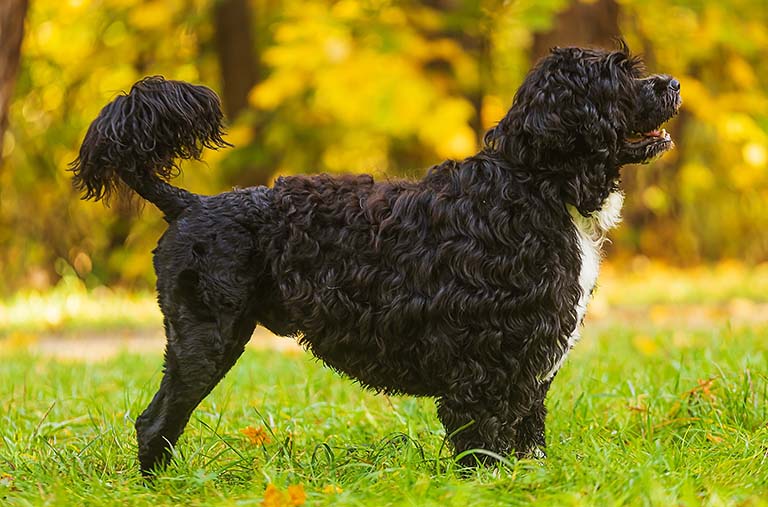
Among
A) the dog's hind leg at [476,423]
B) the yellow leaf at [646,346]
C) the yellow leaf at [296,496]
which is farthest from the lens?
the yellow leaf at [646,346]

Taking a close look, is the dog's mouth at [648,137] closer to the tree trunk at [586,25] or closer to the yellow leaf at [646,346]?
the yellow leaf at [646,346]

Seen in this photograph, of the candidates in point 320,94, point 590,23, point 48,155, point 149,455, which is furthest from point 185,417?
point 48,155

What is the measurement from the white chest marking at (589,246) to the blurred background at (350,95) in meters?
5.13

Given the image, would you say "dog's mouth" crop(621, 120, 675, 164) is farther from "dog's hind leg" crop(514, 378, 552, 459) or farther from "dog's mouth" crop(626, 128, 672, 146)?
"dog's hind leg" crop(514, 378, 552, 459)

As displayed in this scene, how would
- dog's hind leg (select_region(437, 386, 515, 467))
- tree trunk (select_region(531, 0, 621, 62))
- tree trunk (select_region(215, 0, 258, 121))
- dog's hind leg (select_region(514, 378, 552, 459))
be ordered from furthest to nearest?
1. tree trunk (select_region(215, 0, 258, 121))
2. tree trunk (select_region(531, 0, 621, 62))
3. dog's hind leg (select_region(514, 378, 552, 459))
4. dog's hind leg (select_region(437, 386, 515, 467))

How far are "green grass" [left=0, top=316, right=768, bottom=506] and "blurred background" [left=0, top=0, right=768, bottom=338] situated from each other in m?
3.63

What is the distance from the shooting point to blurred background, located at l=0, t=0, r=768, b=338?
9023 mm

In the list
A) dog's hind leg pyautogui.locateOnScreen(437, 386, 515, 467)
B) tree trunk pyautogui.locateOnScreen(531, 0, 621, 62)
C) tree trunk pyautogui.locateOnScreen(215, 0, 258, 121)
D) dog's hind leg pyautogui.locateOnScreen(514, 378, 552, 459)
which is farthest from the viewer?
tree trunk pyautogui.locateOnScreen(215, 0, 258, 121)

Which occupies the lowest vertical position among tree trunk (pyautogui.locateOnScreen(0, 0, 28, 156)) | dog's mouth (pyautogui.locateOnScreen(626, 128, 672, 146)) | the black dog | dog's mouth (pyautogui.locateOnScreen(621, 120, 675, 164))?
the black dog

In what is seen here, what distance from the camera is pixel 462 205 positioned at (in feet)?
11.8

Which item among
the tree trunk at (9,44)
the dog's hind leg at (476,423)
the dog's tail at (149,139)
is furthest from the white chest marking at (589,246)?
the tree trunk at (9,44)

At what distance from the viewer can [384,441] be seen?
403 cm

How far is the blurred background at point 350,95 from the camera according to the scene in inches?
355

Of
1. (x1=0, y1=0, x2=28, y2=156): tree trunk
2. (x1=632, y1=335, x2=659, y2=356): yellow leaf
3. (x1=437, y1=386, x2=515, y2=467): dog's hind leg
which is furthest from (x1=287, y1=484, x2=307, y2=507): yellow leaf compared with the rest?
(x1=0, y1=0, x2=28, y2=156): tree trunk
